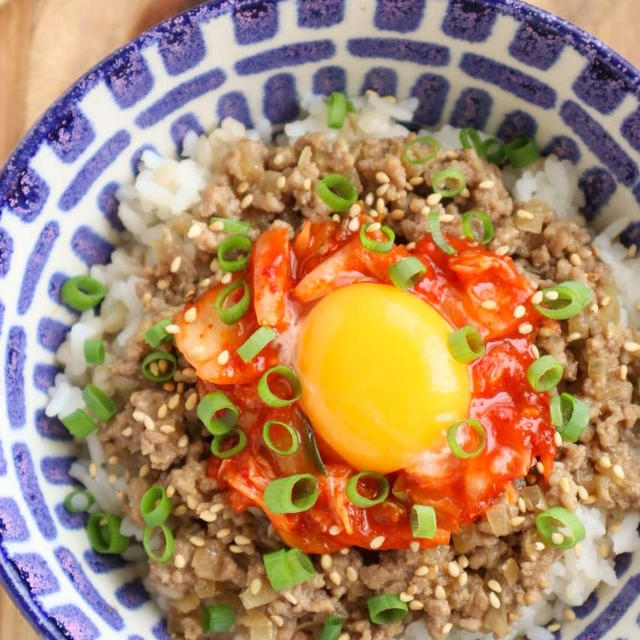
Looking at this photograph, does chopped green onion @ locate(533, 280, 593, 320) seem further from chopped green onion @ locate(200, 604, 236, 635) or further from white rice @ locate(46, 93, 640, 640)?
chopped green onion @ locate(200, 604, 236, 635)

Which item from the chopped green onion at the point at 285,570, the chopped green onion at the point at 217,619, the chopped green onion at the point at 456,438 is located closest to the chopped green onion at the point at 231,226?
the chopped green onion at the point at 456,438

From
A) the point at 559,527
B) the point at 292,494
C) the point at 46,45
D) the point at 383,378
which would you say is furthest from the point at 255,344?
the point at 46,45

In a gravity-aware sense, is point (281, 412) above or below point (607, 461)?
above

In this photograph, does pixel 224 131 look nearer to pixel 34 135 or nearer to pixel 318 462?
pixel 34 135

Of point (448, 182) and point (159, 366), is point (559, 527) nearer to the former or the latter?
point (448, 182)

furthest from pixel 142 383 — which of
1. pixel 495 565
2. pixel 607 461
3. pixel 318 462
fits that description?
pixel 607 461
